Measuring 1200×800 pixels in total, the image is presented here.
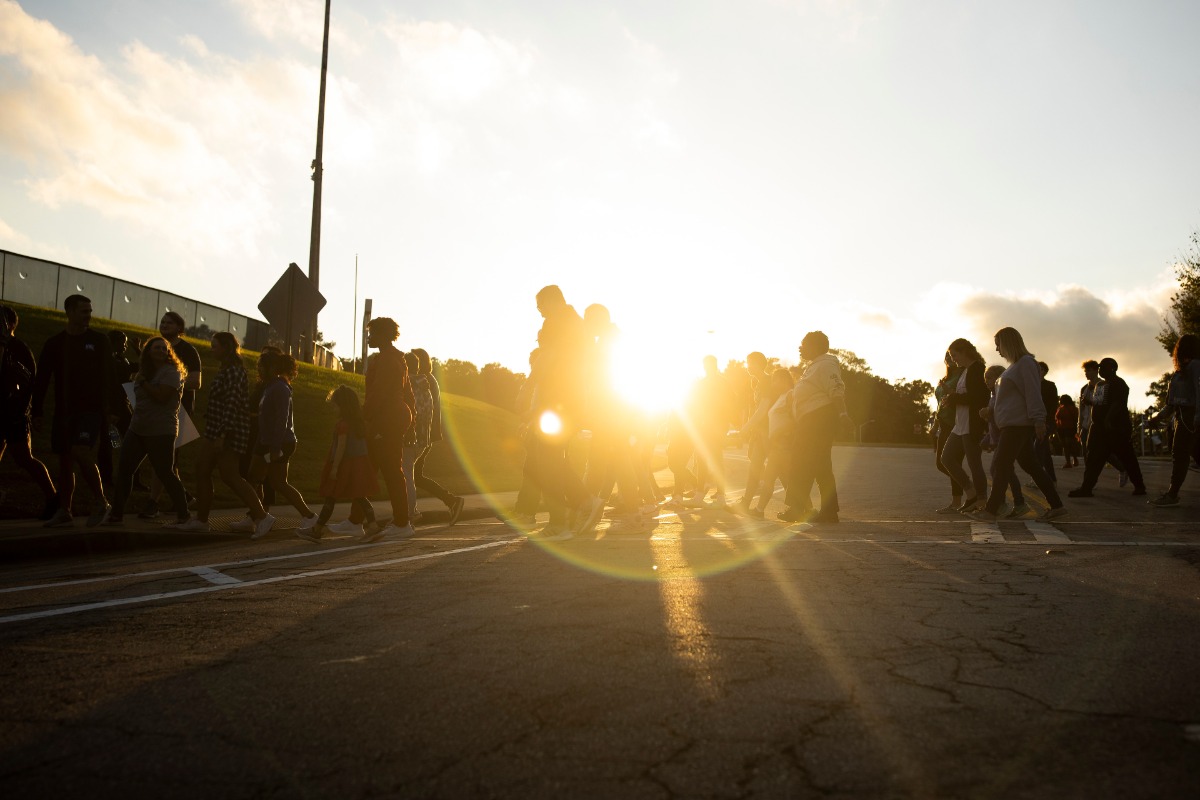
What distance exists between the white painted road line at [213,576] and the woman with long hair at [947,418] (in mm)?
7571

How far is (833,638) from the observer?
13.3 ft

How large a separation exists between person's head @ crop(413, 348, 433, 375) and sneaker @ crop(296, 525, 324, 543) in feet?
8.45

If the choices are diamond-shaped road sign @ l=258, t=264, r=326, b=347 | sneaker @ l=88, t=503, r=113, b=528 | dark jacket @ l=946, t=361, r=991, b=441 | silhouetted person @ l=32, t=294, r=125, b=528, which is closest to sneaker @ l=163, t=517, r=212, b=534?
sneaker @ l=88, t=503, r=113, b=528

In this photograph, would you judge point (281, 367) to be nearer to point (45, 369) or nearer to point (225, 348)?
point (225, 348)

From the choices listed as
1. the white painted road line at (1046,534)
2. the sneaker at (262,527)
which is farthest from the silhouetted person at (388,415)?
the white painted road line at (1046,534)

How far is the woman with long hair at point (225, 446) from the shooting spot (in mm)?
9203

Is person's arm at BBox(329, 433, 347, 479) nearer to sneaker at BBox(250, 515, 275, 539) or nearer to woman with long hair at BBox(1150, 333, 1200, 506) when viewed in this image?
sneaker at BBox(250, 515, 275, 539)

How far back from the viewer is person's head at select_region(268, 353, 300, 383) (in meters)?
9.63

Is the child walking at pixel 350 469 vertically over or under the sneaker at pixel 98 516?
over

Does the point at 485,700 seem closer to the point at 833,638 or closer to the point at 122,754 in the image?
the point at 122,754

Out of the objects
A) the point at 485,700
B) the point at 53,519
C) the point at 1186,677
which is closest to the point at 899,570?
the point at 1186,677

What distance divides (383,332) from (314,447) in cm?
795

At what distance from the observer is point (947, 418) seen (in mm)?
11555

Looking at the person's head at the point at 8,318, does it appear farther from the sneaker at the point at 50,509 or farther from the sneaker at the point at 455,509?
the sneaker at the point at 455,509
